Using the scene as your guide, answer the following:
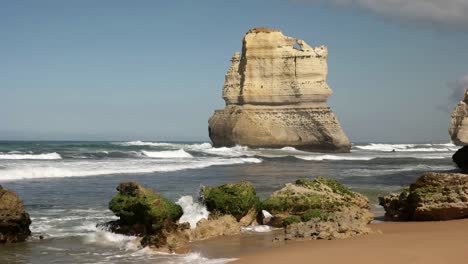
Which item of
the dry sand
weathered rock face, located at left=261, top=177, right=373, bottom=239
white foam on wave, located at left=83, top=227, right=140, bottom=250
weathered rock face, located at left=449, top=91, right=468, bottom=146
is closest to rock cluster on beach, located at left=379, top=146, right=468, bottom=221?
weathered rock face, located at left=261, top=177, right=373, bottom=239

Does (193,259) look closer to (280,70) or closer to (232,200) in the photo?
(232,200)

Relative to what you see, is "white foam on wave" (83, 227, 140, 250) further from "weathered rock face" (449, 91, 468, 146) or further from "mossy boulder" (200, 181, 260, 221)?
"weathered rock face" (449, 91, 468, 146)

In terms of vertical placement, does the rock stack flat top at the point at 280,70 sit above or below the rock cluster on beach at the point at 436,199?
above

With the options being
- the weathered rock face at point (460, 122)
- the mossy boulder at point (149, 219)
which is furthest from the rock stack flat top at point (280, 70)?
the mossy boulder at point (149, 219)

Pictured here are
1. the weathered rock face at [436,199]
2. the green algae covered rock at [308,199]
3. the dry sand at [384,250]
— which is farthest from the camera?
the green algae covered rock at [308,199]

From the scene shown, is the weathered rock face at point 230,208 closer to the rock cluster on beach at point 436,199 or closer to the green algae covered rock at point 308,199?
the green algae covered rock at point 308,199

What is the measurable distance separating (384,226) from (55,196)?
10.8m

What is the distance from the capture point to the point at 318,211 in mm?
11797

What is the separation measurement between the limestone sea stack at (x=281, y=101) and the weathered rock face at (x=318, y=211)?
151 feet

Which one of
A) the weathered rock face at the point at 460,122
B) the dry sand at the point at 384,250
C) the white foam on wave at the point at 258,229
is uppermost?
the weathered rock face at the point at 460,122

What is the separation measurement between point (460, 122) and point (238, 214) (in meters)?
89.8

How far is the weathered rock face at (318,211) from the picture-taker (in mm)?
10164

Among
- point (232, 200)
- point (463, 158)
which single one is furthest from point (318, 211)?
point (463, 158)

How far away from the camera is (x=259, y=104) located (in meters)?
62.2
